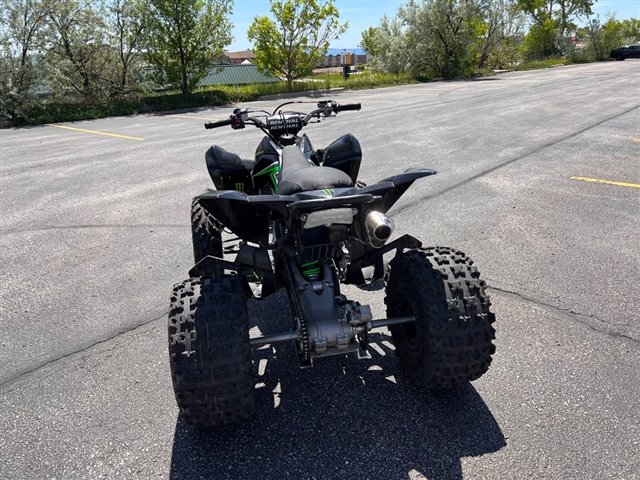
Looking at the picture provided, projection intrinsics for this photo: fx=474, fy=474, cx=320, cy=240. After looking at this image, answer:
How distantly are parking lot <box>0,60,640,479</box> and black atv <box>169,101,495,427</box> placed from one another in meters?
0.28

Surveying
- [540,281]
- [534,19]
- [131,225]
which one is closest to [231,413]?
[540,281]

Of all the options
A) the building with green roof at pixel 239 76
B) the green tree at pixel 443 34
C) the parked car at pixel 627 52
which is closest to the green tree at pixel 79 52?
the building with green roof at pixel 239 76

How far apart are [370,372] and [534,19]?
53.1 meters

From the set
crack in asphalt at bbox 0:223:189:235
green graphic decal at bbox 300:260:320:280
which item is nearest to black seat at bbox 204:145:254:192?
green graphic decal at bbox 300:260:320:280

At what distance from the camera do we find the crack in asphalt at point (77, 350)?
9.71 feet

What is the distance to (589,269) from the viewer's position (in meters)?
4.16

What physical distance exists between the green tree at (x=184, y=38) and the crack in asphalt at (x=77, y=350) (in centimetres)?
1737

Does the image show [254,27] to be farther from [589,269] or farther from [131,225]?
[589,269]

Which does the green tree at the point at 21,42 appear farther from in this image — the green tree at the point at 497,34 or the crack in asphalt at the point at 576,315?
the green tree at the point at 497,34

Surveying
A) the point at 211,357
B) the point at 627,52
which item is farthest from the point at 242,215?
the point at 627,52

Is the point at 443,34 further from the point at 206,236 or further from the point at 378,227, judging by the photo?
the point at 378,227

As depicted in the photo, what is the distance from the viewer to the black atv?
216 centimetres

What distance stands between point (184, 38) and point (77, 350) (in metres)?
17.9

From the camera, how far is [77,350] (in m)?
3.26
